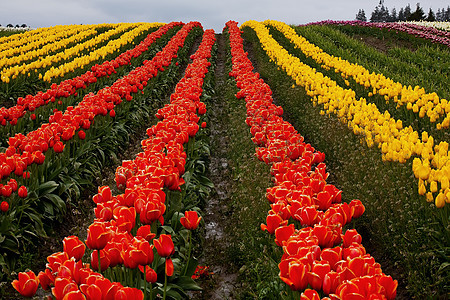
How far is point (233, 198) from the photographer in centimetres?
664

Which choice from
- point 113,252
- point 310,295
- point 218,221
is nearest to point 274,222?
point 310,295

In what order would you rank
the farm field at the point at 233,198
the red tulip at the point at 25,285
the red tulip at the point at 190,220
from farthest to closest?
the red tulip at the point at 190,220
the farm field at the point at 233,198
the red tulip at the point at 25,285

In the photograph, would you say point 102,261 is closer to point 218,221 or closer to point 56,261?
point 56,261

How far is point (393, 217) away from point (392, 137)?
3.88ft

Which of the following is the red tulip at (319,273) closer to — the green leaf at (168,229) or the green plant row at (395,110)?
the green leaf at (168,229)

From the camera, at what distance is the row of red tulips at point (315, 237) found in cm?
221

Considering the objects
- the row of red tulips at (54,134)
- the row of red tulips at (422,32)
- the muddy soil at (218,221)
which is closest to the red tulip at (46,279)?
the muddy soil at (218,221)

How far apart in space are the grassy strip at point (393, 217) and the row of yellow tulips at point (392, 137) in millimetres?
189

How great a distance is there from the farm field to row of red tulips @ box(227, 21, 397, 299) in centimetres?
1

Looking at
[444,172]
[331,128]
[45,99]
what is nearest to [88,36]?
[45,99]

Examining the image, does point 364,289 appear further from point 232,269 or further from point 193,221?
point 232,269

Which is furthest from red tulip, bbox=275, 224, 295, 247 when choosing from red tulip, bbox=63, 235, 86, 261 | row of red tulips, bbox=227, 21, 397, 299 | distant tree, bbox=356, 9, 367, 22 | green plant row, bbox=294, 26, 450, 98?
distant tree, bbox=356, 9, 367, 22

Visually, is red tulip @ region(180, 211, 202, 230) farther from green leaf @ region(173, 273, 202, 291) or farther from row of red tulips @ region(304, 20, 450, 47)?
row of red tulips @ region(304, 20, 450, 47)

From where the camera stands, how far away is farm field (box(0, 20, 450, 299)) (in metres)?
2.62
